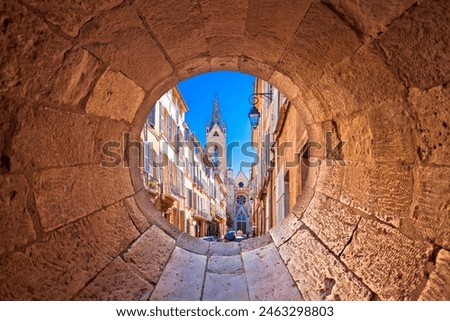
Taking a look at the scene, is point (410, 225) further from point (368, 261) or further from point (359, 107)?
point (359, 107)

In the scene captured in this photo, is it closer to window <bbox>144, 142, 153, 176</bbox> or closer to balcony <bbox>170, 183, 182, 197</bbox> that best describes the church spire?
balcony <bbox>170, 183, 182, 197</bbox>

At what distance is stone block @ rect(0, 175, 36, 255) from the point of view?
1.43 meters

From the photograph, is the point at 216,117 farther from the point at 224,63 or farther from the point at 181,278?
the point at 181,278

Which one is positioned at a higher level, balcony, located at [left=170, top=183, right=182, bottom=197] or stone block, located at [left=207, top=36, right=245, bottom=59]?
stone block, located at [left=207, top=36, right=245, bottom=59]

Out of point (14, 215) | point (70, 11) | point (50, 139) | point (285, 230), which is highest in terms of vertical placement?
point (70, 11)

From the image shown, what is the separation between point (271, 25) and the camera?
2.07m

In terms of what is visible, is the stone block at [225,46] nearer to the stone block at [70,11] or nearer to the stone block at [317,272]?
the stone block at [70,11]

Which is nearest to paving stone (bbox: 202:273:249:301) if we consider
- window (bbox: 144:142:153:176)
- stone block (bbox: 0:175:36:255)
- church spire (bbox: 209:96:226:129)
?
stone block (bbox: 0:175:36:255)

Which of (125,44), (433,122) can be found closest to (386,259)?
(433,122)

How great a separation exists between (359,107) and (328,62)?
1.15 feet

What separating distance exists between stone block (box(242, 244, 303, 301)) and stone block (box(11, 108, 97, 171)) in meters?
1.61

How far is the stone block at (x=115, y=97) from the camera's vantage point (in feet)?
6.77

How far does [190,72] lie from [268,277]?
1.96 meters

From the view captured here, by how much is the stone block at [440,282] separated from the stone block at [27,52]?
6.41 feet
